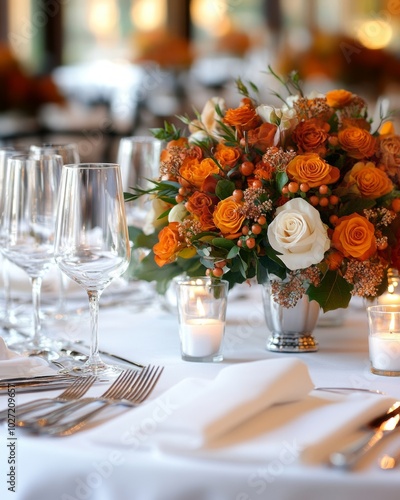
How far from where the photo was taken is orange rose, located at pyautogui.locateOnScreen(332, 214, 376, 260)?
1410 mm

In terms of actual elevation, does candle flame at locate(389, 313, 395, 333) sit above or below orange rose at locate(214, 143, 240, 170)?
below

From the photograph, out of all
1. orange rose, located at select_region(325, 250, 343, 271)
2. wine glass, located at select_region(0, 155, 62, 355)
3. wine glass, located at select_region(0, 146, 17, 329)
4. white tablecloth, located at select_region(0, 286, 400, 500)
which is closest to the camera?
white tablecloth, located at select_region(0, 286, 400, 500)

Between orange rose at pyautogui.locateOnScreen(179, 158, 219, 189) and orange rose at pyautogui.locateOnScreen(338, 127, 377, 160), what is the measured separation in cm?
20

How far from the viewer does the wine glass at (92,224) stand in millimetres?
1332

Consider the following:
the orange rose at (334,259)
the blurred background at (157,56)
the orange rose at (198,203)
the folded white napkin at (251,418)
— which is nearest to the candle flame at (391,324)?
the orange rose at (334,259)

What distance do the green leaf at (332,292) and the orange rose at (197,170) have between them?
24 centimetres

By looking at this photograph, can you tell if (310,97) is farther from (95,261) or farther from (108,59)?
(108,59)

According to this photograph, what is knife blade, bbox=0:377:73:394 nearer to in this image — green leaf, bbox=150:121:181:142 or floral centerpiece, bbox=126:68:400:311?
floral centerpiece, bbox=126:68:400:311

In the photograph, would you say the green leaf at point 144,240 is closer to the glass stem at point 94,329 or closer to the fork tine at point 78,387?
the glass stem at point 94,329

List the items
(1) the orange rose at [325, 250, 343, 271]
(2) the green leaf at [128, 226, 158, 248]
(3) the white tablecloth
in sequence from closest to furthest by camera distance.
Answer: (3) the white tablecloth, (1) the orange rose at [325, 250, 343, 271], (2) the green leaf at [128, 226, 158, 248]

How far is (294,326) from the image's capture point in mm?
1570

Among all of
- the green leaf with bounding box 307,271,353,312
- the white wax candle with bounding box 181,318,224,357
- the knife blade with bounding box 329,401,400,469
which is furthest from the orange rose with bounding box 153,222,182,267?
the knife blade with bounding box 329,401,400,469

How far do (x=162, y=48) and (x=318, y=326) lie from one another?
9644 millimetres

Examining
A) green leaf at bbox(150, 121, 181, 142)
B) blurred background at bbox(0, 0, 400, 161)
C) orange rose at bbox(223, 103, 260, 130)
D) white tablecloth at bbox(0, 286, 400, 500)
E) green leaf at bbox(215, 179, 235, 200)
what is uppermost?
blurred background at bbox(0, 0, 400, 161)
